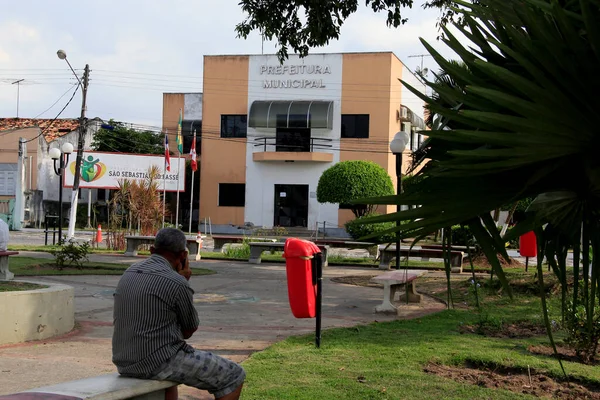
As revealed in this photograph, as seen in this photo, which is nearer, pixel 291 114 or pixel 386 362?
pixel 386 362

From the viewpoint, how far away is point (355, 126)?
40125 millimetres

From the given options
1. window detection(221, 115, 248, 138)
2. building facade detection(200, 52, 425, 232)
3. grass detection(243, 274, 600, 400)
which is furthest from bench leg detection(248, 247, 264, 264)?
window detection(221, 115, 248, 138)

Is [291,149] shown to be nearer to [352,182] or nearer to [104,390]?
[352,182]

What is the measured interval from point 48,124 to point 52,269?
38.2 metres

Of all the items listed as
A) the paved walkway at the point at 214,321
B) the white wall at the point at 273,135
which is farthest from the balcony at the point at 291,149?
→ the paved walkway at the point at 214,321

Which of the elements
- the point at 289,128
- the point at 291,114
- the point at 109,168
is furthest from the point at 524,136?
the point at 109,168

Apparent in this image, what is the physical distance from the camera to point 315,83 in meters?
40.2

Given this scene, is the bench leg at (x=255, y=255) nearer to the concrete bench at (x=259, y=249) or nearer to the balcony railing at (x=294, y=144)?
the concrete bench at (x=259, y=249)

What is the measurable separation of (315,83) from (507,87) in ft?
126

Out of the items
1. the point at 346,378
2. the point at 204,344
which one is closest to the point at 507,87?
the point at 346,378

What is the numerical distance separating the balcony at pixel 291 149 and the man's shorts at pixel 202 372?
3581 cm

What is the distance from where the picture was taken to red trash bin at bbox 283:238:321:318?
7219mm

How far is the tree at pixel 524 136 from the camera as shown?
6.75 feet

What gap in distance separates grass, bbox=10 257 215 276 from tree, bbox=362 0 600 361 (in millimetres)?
13524
